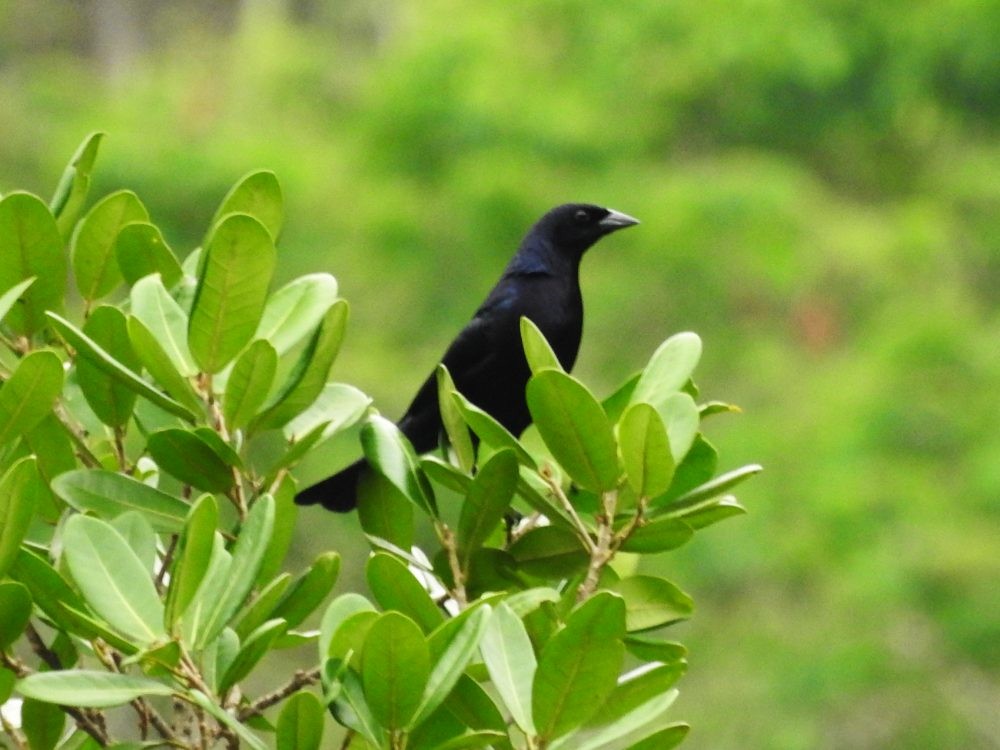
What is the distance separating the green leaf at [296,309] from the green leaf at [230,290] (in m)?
0.10

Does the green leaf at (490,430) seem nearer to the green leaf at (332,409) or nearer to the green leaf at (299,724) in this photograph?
the green leaf at (332,409)

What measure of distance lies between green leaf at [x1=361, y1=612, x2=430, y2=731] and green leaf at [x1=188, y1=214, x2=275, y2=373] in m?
0.39

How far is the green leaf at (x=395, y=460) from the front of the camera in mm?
1690

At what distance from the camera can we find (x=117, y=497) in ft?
5.30

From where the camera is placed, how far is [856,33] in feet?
55.6

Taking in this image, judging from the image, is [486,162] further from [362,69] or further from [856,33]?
[362,69]

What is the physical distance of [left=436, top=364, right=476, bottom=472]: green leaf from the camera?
1759 millimetres

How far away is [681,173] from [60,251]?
15140 millimetres

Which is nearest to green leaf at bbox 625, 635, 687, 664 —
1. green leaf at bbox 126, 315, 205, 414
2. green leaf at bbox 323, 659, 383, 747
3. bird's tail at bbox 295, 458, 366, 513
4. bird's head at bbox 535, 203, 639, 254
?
green leaf at bbox 323, 659, 383, 747

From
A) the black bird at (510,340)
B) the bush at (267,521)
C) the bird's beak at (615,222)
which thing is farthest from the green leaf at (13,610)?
the bird's beak at (615,222)

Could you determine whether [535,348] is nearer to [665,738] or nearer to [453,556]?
[453,556]

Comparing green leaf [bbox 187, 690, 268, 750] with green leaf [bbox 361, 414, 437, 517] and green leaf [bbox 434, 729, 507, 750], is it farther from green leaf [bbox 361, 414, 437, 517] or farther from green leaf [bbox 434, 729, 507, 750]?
green leaf [bbox 361, 414, 437, 517]

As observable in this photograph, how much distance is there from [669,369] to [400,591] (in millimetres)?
359

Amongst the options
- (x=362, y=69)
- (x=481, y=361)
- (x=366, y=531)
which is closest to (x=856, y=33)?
(x=362, y=69)
